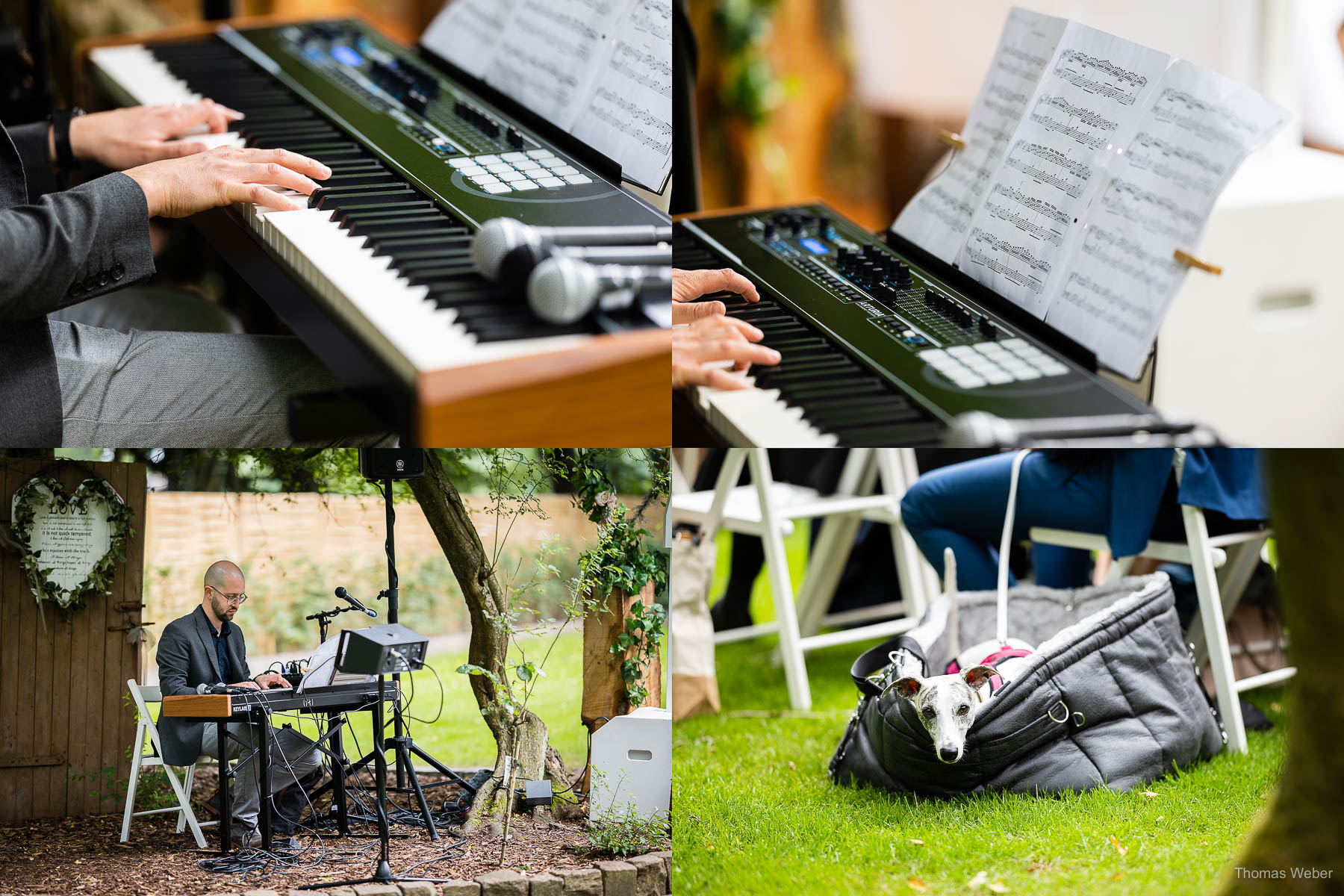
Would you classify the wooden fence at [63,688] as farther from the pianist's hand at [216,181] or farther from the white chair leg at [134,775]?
the pianist's hand at [216,181]

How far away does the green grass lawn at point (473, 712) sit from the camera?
1.69 m

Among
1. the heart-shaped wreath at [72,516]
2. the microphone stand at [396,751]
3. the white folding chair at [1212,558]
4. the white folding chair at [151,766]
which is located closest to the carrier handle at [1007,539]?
the white folding chair at [1212,558]

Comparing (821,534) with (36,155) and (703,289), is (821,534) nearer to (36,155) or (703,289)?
(703,289)

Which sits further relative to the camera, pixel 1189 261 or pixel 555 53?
pixel 555 53

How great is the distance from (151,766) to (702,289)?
1137 millimetres

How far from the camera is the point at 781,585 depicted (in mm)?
2500

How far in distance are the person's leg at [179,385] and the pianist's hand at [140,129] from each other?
1.57 feet

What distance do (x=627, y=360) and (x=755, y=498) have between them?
1395mm

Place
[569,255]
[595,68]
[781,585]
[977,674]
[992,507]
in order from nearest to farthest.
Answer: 1. [569,255]
2. [595,68]
3. [977,674]
4. [992,507]
5. [781,585]

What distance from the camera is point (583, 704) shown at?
173 cm

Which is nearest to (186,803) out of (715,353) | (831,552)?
(715,353)

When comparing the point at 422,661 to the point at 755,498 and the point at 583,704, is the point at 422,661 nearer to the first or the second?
the point at 583,704

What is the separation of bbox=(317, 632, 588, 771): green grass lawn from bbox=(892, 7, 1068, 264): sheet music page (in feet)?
2.91

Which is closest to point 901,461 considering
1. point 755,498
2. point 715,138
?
point 755,498
